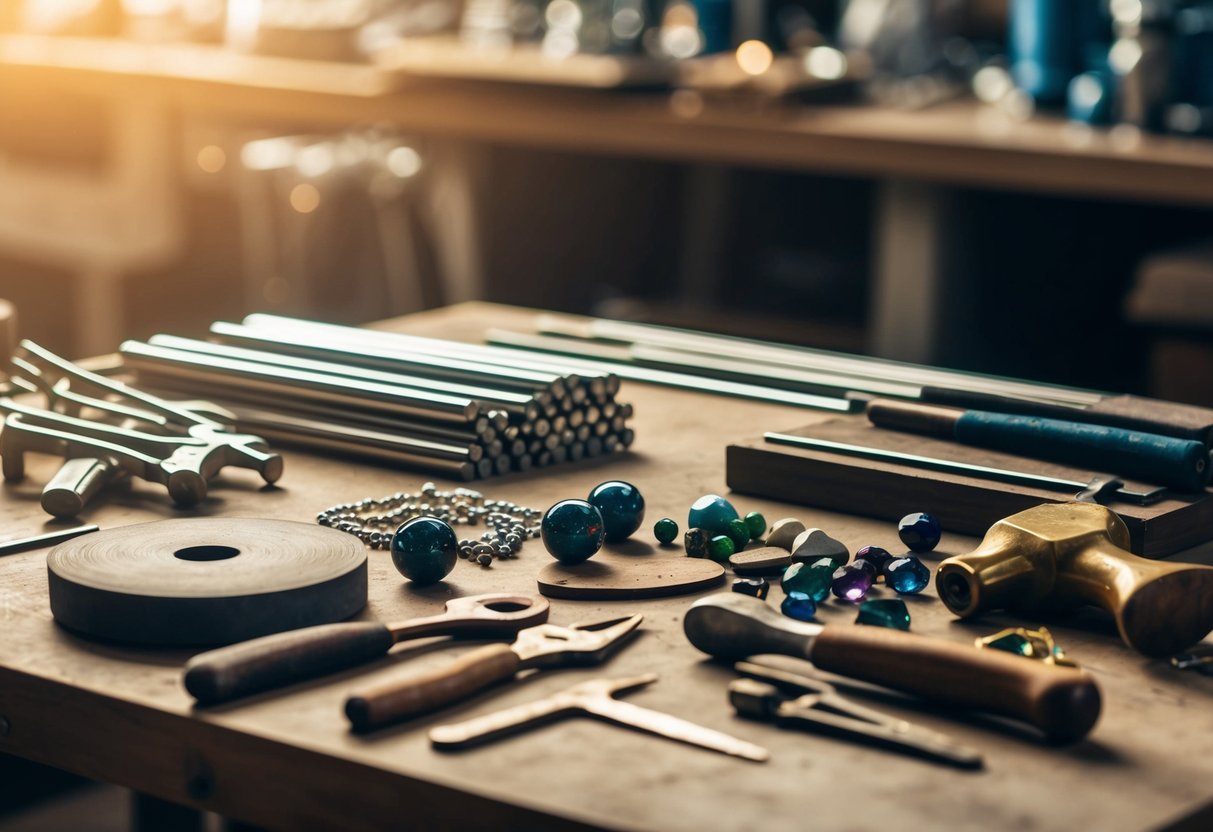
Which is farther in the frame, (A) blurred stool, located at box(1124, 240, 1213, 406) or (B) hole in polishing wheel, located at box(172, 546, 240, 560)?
(A) blurred stool, located at box(1124, 240, 1213, 406)

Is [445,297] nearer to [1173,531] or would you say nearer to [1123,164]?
[1123,164]

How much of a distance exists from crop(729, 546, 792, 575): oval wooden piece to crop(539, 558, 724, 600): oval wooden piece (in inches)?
0.5

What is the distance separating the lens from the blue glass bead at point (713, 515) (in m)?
1.24

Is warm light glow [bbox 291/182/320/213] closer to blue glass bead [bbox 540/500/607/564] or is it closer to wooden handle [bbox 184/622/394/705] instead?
blue glass bead [bbox 540/500/607/564]

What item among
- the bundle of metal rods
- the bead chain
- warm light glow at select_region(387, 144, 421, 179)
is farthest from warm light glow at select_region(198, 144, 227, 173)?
the bead chain

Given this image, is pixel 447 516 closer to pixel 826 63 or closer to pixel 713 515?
pixel 713 515

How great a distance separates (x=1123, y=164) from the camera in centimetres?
279

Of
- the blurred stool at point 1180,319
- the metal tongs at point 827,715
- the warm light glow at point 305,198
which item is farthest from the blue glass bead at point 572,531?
the warm light glow at point 305,198

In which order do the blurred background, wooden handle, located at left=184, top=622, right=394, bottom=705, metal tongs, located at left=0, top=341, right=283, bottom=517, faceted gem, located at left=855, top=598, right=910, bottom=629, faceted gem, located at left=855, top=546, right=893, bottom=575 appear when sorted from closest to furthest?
wooden handle, located at left=184, top=622, right=394, bottom=705 < faceted gem, located at left=855, top=598, right=910, bottom=629 < faceted gem, located at left=855, top=546, right=893, bottom=575 < metal tongs, located at left=0, top=341, right=283, bottom=517 < the blurred background

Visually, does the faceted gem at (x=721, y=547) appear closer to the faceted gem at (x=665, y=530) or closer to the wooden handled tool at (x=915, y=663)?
the faceted gem at (x=665, y=530)

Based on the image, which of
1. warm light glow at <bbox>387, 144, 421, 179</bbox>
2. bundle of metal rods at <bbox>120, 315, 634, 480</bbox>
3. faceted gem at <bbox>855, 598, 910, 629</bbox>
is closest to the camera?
faceted gem at <bbox>855, 598, 910, 629</bbox>

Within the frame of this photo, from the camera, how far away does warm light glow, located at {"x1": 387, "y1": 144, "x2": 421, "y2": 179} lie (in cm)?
Result: 401

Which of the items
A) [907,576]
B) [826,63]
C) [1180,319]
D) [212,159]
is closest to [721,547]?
[907,576]

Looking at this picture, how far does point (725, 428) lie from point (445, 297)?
273 cm
